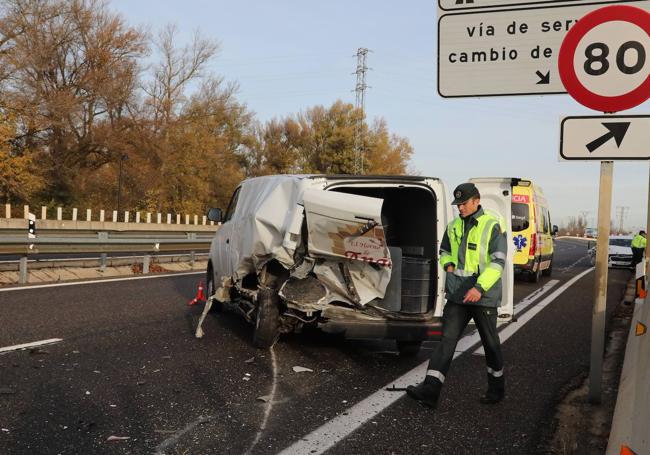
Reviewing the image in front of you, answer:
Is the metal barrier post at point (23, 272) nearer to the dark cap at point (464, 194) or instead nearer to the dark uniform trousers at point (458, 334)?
the dark uniform trousers at point (458, 334)

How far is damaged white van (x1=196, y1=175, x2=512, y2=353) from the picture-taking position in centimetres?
620

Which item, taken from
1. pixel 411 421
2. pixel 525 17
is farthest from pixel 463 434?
pixel 525 17

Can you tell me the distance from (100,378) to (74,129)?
39.6 meters

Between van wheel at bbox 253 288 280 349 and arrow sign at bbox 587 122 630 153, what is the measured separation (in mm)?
3294

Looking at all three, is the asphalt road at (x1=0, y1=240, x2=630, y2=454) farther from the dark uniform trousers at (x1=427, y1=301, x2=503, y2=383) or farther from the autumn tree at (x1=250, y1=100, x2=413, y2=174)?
the autumn tree at (x1=250, y1=100, x2=413, y2=174)

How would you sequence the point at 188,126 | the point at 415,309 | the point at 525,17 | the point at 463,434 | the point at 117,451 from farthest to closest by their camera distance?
the point at 188,126 < the point at 415,309 < the point at 525,17 < the point at 463,434 < the point at 117,451

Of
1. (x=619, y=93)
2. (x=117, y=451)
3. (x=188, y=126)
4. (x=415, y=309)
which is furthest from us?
(x=188, y=126)

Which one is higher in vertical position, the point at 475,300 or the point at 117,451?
the point at 475,300

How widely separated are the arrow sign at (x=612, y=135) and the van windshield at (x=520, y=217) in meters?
11.6

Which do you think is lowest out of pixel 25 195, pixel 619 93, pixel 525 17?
pixel 25 195

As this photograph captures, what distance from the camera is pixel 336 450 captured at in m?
4.04

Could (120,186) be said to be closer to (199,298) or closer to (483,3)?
(199,298)

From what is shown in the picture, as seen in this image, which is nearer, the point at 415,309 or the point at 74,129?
the point at 415,309

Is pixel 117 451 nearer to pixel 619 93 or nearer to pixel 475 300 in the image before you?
pixel 475 300
